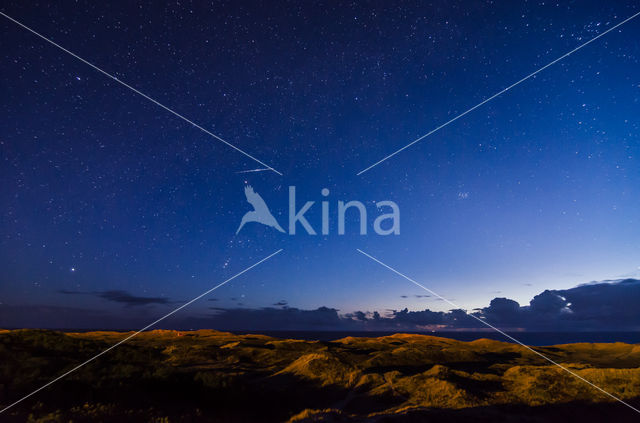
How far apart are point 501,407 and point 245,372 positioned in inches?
789

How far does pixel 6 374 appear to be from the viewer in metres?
16.6

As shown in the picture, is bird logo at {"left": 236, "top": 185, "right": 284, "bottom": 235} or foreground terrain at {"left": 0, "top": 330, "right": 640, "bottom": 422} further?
bird logo at {"left": 236, "top": 185, "right": 284, "bottom": 235}

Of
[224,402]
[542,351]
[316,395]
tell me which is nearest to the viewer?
[224,402]

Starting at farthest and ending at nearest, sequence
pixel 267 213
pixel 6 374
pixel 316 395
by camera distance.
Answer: pixel 267 213, pixel 316 395, pixel 6 374

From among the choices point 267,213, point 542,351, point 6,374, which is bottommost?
point 542,351

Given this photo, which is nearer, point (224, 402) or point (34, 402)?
point (34, 402)

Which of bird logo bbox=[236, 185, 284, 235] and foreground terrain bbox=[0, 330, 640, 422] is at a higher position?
bird logo bbox=[236, 185, 284, 235]

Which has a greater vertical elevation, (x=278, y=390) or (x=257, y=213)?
(x=257, y=213)

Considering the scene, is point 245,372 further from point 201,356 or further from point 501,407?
point 501,407

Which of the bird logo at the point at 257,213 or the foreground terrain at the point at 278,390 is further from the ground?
the bird logo at the point at 257,213

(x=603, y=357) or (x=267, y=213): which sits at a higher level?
(x=267, y=213)

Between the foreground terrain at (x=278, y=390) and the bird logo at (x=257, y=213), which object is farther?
the bird logo at (x=257, y=213)

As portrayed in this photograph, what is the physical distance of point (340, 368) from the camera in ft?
94.8

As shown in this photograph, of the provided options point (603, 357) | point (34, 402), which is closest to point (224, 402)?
point (34, 402)
